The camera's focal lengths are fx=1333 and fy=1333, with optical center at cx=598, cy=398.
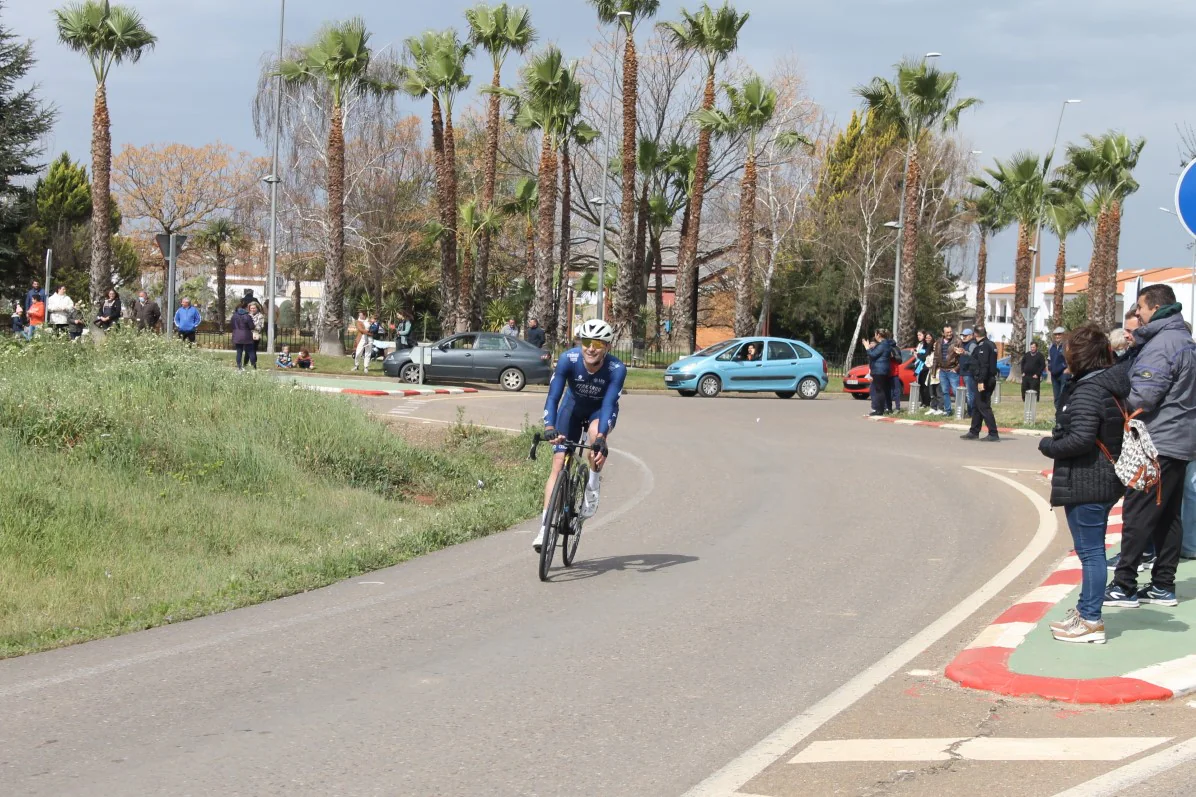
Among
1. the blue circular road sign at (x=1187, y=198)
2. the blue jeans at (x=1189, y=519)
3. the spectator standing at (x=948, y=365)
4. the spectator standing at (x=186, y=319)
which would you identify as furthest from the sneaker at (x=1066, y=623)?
the spectator standing at (x=186, y=319)

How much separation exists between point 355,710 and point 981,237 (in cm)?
6344

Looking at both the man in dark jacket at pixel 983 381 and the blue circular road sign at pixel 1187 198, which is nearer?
the blue circular road sign at pixel 1187 198

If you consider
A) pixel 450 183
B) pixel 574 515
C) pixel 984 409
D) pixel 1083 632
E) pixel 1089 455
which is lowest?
pixel 1083 632

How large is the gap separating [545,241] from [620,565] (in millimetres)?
32240

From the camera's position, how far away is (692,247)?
45.2 meters

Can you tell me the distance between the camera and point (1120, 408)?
7.23 meters

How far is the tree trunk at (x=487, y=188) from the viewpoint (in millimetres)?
43750

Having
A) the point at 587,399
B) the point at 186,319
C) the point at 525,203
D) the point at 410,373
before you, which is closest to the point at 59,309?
the point at 186,319

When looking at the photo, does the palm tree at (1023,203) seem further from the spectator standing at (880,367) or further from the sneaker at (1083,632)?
the sneaker at (1083,632)

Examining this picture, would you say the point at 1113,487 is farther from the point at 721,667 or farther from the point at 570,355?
the point at 570,355

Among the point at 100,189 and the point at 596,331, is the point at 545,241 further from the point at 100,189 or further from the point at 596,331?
the point at 596,331

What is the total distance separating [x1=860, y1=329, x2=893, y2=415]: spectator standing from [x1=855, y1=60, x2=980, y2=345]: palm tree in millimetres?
16813

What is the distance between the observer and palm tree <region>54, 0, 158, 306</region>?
43.0 meters

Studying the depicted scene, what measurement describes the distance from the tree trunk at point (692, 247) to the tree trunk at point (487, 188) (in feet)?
22.0
